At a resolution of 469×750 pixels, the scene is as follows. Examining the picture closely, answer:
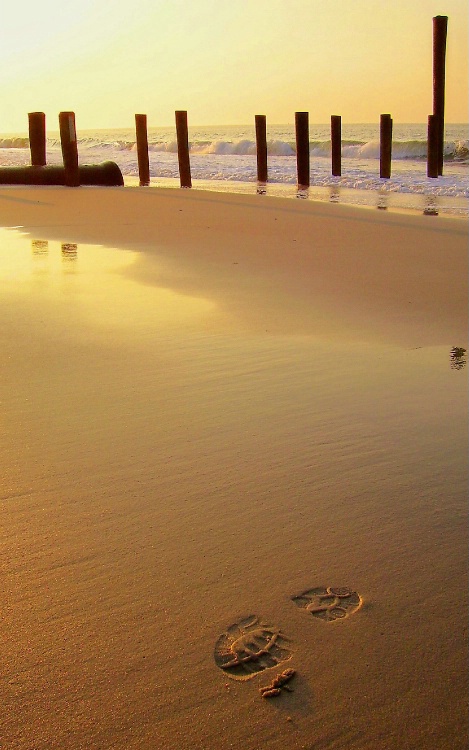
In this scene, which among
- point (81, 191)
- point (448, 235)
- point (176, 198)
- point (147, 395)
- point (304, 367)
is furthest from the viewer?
point (81, 191)

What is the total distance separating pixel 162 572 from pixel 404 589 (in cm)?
46

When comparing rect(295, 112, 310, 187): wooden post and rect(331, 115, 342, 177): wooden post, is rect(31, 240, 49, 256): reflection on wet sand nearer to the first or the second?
rect(295, 112, 310, 187): wooden post

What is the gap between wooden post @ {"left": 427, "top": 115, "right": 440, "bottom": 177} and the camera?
47.2 ft

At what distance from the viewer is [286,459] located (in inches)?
78.2

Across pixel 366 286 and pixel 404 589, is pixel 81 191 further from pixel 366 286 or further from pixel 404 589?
pixel 404 589

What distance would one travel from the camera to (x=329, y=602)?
55.0 inches

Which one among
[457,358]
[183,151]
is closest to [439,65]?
[183,151]

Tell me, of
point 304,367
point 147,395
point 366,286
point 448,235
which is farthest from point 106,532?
point 448,235

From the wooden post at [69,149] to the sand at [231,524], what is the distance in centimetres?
937

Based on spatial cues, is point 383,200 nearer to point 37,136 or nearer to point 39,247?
point 39,247

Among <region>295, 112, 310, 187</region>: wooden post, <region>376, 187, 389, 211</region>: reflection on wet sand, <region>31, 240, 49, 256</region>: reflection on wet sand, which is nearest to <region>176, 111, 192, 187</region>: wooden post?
<region>295, 112, 310, 187</region>: wooden post

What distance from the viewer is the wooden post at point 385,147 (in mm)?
14978

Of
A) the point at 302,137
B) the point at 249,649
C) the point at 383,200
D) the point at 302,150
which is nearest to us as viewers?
the point at 249,649

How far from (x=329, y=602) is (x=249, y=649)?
0.64 ft
